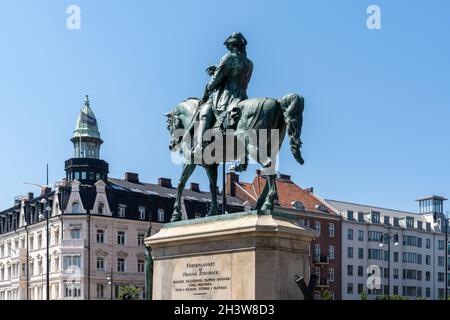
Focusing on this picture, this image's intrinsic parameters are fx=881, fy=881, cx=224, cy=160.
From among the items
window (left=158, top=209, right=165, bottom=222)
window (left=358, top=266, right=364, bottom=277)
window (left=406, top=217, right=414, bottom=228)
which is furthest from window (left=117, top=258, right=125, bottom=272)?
window (left=406, top=217, right=414, bottom=228)

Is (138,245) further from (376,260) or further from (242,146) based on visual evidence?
(242,146)

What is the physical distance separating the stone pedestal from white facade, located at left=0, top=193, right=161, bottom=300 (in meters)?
70.4

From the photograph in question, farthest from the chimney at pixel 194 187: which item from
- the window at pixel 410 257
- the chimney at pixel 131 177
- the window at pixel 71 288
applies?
the window at pixel 410 257

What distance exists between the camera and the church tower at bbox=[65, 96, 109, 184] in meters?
97.2

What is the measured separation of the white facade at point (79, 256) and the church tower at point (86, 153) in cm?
376

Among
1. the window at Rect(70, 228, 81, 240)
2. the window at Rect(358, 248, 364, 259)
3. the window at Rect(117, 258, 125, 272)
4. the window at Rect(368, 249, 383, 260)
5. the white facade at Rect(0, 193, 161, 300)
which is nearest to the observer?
the white facade at Rect(0, 193, 161, 300)

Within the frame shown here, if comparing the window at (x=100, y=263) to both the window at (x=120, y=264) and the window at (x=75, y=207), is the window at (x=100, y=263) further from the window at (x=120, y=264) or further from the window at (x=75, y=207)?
the window at (x=75, y=207)

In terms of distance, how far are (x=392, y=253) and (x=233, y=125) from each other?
10389cm

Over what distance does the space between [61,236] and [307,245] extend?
3006 inches

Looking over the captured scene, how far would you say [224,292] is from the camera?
19.7 m

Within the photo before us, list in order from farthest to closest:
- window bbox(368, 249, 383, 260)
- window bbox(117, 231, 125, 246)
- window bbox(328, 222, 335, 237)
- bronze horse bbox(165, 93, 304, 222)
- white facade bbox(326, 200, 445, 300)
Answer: window bbox(368, 249, 383, 260), white facade bbox(326, 200, 445, 300), window bbox(328, 222, 335, 237), window bbox(117, 231, 125, 246), bronze horse bbox(165, 93, 304, 222)

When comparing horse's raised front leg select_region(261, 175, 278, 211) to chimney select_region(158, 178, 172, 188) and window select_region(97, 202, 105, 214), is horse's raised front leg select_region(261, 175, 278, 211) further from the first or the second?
chimney select_region(158, 178, 172, 188)

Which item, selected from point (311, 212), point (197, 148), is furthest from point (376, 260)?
point (197, 148)

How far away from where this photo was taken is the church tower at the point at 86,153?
9725 cm
